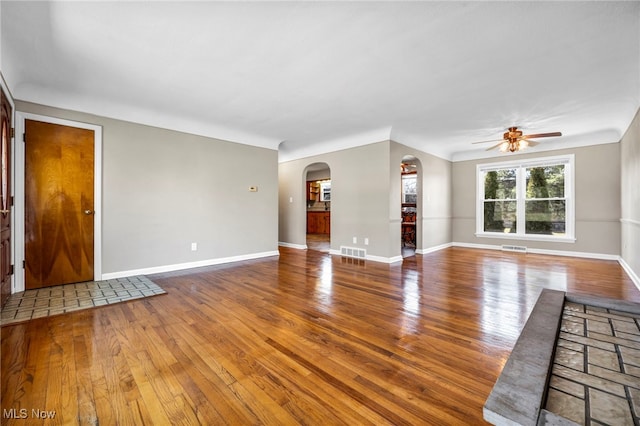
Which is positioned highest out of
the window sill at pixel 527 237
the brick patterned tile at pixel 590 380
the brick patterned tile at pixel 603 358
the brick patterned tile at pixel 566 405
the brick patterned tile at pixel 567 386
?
the window sill at pixel 527 237

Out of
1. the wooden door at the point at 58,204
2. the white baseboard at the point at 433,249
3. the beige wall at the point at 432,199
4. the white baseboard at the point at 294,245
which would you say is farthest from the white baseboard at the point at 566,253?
the wooden door at the point at 58,204

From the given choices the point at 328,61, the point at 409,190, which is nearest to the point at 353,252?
the point at 328,61

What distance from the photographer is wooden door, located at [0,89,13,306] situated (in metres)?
2.68

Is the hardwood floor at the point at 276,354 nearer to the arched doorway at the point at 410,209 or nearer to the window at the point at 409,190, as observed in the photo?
the arched doorway at the point at 410,209

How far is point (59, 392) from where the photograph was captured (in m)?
1.46

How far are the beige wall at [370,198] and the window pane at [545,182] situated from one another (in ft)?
5.66

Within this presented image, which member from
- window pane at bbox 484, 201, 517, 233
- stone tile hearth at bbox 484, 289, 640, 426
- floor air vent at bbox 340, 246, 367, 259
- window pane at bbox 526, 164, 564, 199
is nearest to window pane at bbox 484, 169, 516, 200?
window pane at bbox 484, 201, 517, 233

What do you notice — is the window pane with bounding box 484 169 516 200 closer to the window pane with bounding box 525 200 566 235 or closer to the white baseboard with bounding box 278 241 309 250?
the window pane with bounding box 525 200 566 235

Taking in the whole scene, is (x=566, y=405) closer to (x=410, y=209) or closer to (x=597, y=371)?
(x=597, y=371)

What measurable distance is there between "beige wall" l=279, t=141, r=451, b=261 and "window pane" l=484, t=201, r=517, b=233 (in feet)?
2.89

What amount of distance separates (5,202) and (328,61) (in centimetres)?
361

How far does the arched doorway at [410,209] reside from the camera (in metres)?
6.19

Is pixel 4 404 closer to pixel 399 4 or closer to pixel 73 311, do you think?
pixel 73 311

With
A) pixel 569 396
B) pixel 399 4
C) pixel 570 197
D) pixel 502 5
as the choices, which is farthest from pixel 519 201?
pixel 569 396
